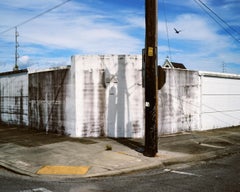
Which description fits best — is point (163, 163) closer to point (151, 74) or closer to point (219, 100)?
point (151, 74)

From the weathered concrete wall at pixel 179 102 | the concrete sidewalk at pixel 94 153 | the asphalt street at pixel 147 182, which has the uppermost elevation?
the weathered concrete wall at pixel 179 102

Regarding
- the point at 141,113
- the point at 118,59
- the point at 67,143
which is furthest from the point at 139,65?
the point at 67,143

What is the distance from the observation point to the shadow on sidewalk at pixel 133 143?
1054 cm

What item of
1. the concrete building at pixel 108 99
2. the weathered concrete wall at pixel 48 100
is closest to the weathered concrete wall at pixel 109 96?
the concrete building at pixel 108 99

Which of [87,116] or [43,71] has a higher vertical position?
[43,71]

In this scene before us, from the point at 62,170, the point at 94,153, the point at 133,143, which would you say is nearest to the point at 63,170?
the point at 62,170

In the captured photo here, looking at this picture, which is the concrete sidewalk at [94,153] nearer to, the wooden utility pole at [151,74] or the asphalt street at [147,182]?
the asphalt street at [147,182]

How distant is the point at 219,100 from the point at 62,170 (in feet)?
40.7

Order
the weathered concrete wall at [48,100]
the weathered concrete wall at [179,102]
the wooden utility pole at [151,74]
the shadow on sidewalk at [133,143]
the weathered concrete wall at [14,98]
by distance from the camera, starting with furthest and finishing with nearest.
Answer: the weathered concrete wall at [14,98] → the weathered concrete wall at [179,102] → the weathered concrete wall at [48,100] → the shadow on sidewalk at [133,143] → the wooden utility pole at [151,74]

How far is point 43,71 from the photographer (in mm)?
15070

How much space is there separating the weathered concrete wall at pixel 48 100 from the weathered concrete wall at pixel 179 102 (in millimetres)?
4734

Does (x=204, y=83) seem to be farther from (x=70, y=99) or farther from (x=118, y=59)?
(x=70, y=99)

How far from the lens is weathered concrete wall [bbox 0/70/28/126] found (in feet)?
54.7

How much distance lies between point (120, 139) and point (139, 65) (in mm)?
3449
